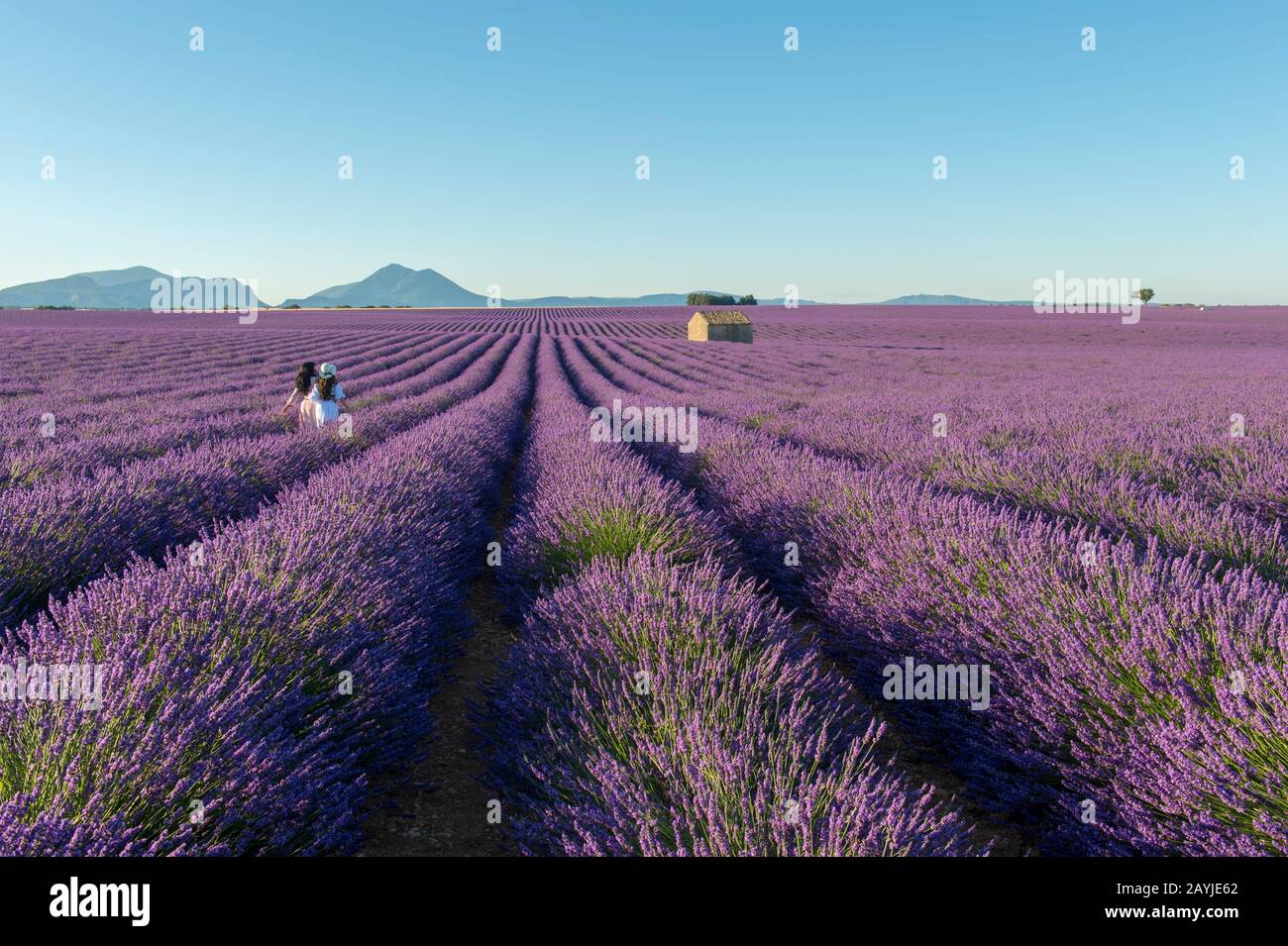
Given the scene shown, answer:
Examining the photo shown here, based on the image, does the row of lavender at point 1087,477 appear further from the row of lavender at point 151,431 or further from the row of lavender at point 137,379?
the row of lavender at point 137,379

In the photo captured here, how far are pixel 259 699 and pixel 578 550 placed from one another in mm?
1829

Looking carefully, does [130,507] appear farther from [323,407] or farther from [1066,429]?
[1066,429]

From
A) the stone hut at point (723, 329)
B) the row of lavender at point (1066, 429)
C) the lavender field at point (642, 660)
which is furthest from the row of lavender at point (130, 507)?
the stone hut at point (723, 329)

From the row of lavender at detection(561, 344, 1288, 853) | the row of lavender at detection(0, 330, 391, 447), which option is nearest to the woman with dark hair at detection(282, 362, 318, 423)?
the row of lavender at detection(0, 330, 391, 447)

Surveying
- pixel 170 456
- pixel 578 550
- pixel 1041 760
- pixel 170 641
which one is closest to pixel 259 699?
pixel 170 641

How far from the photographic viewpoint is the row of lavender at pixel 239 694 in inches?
48.4

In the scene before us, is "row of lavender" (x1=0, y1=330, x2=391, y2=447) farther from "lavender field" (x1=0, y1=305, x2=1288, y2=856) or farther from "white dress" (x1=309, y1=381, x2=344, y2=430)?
"lavender field" (x1=0, y1=305, x2=1288, y2=856)

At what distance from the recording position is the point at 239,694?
1500mm

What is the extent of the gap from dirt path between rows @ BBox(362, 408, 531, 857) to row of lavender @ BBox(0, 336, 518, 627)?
165cm

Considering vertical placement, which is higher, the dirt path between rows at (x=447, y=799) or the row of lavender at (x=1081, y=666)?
the row of lavender at (x=1081, y=666)

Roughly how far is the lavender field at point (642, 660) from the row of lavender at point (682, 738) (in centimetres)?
1

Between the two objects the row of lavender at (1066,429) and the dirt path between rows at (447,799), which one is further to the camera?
the row of lavender at (1066,429)
